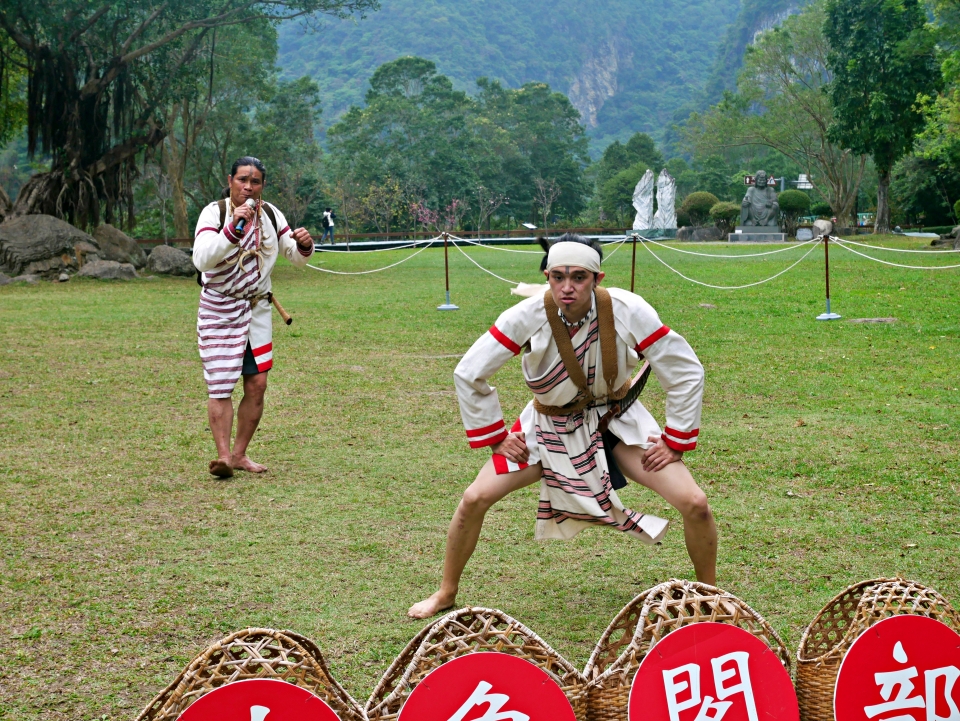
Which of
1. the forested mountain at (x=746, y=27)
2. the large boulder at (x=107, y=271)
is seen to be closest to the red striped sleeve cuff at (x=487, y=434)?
the large boulder at (x=107, y=271)

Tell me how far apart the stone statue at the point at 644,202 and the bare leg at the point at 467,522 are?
42.0m

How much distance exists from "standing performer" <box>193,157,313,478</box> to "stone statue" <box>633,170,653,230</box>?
39873 millimetres

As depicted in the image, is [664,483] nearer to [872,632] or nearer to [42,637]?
[872,632]

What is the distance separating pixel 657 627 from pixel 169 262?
21528 mm

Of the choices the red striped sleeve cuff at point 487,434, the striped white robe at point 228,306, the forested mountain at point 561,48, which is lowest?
the red striped sleeve cuff at point 487,434

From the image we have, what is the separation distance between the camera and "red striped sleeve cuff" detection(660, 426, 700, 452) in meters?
3.59

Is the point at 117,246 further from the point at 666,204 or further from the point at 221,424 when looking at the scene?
the point at 666,204

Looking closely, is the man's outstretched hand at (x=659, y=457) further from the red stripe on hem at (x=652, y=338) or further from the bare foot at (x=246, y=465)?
the bare foot at (x=246, y=465)

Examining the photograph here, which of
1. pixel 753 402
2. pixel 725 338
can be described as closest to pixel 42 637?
pixel 753 402

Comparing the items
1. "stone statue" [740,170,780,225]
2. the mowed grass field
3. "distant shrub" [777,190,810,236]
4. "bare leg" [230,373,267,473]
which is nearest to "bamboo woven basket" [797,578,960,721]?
the mowed grass field

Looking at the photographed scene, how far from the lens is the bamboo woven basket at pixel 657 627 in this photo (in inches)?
101

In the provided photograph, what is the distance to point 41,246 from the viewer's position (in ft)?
68.0

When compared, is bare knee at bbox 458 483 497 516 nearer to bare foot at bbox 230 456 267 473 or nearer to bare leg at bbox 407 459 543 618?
bare leg at bbox 407 459 543 618

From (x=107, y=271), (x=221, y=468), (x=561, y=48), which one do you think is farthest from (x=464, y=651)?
(x=561, y=48)
